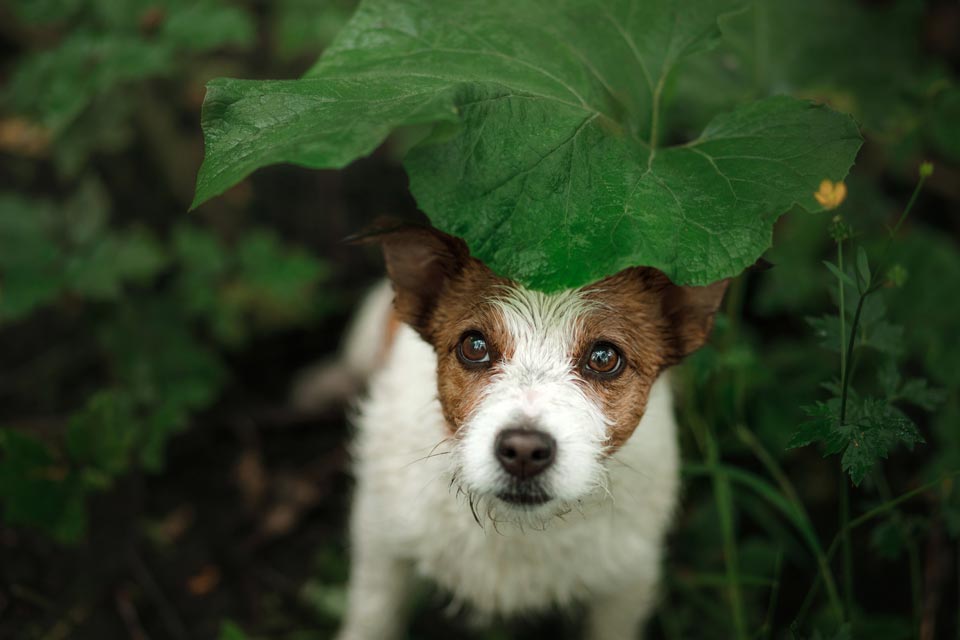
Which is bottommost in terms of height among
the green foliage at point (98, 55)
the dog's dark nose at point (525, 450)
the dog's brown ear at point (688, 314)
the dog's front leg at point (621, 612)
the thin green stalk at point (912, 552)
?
the dog's front leg at point (621, 612)

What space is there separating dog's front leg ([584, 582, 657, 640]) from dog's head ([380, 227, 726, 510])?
0.81 m

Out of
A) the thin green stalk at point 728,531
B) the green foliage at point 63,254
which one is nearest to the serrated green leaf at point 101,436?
the green foliage at point 63,254

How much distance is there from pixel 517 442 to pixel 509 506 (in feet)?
0.78

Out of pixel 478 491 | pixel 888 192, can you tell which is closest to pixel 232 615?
pixel 478 491

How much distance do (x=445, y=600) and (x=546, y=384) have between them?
1.61m

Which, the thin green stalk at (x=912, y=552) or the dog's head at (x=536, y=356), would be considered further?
the thin green stalk at (x=912, y=552)

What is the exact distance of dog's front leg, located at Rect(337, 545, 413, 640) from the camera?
8.47ft

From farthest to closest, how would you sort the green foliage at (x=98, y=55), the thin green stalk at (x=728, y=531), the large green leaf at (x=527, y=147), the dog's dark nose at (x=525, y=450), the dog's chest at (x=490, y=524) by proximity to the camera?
the green foliage at (x=98, y=55) < the thin green stalk at (x=728, y=531) < the dog's chest at (x=490, y=524) < the dog's dark nose at (x=525, y=450) < the large green leaf at (x=527, y=147)

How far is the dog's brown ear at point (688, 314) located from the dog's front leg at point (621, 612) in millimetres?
902

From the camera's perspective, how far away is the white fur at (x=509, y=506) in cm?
185

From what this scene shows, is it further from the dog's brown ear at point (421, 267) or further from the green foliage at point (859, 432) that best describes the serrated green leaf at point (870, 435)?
the dog's brown ear at point (421, 267)

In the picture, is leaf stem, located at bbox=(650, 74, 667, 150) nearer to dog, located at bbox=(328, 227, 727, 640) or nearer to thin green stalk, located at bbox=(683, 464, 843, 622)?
dog, located at bbox=(328, 227, 727, 640)

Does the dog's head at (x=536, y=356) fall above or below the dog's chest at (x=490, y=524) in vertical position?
above

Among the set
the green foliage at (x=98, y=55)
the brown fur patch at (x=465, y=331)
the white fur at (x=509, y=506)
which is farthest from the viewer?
the green foliage at (x=98, y=55)
